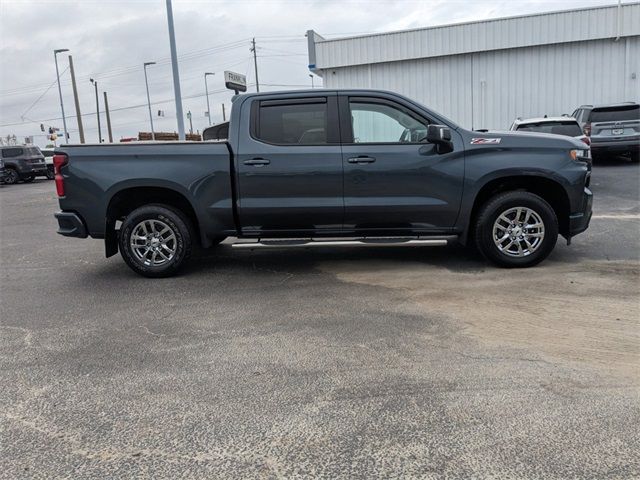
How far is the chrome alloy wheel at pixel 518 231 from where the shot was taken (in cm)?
599

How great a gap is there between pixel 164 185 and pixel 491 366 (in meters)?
3.95

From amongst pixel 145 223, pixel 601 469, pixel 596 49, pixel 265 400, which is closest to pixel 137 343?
pixel 265 400

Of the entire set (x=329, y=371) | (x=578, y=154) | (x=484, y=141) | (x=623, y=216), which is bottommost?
(x=329, y=371)

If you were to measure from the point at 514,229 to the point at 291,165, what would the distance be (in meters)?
2.56

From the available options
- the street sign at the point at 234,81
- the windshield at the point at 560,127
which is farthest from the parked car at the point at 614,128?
the street sign at the point at 234,81

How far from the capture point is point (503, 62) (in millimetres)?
20172

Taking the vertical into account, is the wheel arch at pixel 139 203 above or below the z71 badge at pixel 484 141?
below

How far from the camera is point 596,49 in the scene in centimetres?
1934

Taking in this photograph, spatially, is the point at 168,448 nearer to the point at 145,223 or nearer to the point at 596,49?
the point at 145,223

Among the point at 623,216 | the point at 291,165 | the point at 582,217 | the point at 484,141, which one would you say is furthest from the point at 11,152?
the point at 582,217

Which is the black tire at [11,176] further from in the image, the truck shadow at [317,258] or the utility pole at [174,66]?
the truck shadow at [317,258]

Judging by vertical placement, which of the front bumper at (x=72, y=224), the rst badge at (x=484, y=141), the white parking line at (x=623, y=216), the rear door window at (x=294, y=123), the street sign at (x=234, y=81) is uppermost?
the street sign at (x=234, y=81)

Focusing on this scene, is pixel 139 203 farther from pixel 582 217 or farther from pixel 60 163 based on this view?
pixel 582 217

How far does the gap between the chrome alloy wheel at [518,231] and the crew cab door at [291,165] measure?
177 centimetres
